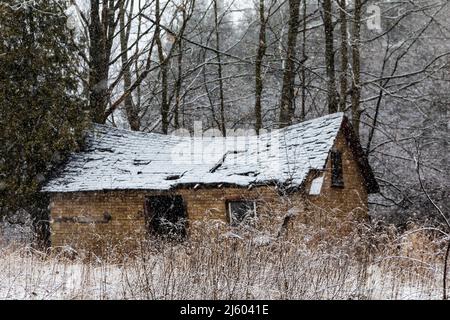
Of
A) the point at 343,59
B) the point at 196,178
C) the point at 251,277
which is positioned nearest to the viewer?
the point at 251,277

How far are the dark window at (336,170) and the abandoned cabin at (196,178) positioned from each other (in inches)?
0.5

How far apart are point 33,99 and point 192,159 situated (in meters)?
5.42

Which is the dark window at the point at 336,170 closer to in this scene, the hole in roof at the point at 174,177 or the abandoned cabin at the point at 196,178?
the abandoned cabin at the point at 196,178

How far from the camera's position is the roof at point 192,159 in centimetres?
1531

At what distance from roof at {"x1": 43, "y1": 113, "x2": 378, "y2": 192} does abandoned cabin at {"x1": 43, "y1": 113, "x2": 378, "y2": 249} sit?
0.11 ft

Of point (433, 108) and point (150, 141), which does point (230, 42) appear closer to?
point (433, 108)

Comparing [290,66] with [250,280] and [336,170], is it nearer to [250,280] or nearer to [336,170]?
[336,170]

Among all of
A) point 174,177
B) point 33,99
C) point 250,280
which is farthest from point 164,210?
point 250,280

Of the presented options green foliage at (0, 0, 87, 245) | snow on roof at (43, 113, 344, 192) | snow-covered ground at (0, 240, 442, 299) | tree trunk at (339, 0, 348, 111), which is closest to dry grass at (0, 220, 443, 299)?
snow-covered ground at (0, 240, 442, 299)

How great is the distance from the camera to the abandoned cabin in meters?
15.2

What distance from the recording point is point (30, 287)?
7.66 metres

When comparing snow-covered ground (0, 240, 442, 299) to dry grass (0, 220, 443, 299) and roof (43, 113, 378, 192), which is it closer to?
dry grass (0, 220, 443, 299)

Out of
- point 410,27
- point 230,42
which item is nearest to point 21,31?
point 230,42

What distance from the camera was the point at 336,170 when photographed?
17.2 metres
